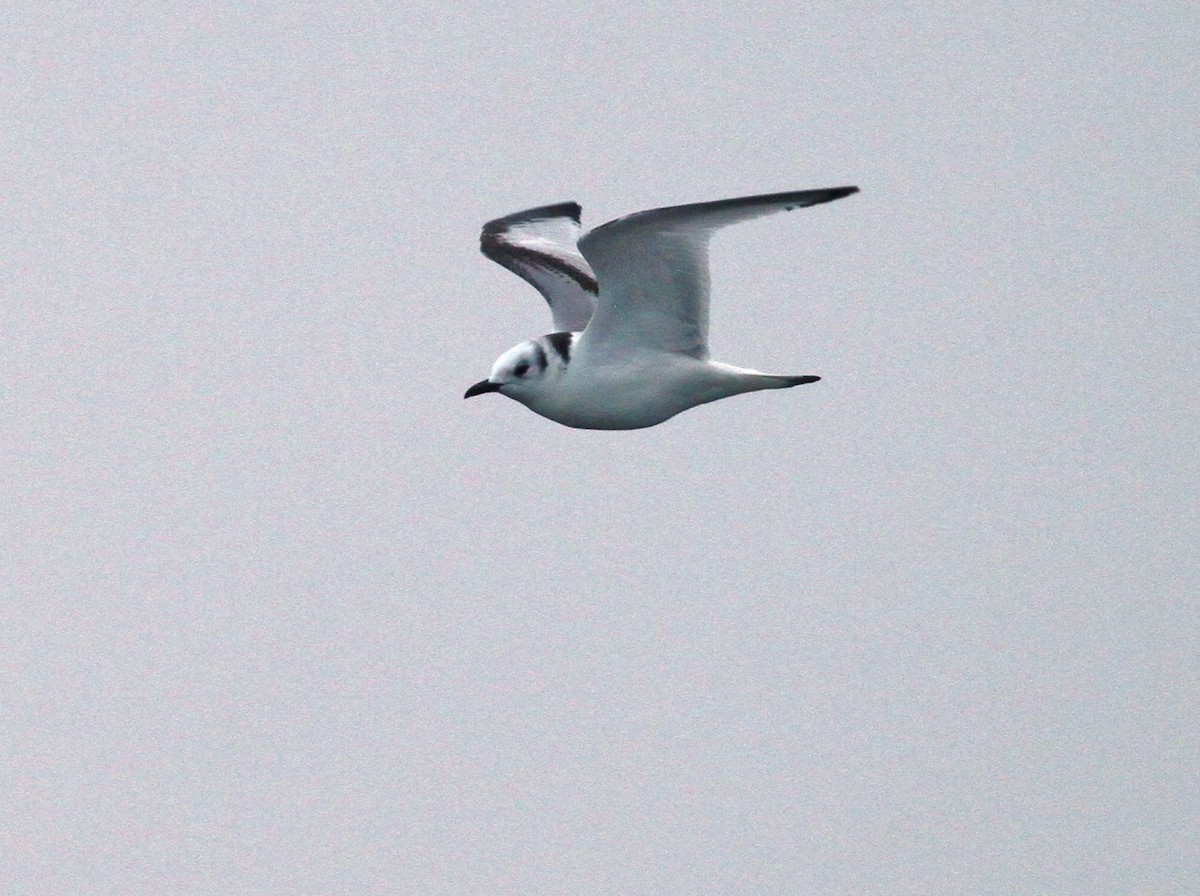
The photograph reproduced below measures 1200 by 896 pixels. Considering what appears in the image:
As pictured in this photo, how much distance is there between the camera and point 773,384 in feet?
42.1

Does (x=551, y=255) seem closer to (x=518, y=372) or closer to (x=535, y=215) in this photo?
(x=535, y=215)

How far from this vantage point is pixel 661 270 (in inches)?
469

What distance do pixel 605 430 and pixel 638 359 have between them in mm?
691

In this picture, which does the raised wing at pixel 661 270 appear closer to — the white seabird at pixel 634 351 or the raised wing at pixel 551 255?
the white seabird at pixel 634 351

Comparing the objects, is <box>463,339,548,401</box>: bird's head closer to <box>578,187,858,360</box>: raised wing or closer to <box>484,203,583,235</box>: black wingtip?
<box>578,187,858,360</box>: raised wing

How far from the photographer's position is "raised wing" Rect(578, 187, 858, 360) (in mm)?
10969

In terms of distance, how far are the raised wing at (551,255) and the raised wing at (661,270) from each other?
1.75 m

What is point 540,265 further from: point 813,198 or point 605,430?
point 813,198

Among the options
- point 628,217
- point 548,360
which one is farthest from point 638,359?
point 628,217

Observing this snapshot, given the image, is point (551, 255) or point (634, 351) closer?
point (634, 351)

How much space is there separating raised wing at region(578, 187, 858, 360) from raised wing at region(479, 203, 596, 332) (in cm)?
175

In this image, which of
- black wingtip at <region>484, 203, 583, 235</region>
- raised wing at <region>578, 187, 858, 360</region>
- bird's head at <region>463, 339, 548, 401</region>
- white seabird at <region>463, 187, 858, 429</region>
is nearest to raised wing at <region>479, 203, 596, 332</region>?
black wingtip at <region>484, 203, 583, 235</region>

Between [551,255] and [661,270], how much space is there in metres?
3.42

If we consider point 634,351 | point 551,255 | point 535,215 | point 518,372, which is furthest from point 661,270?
point 535,215
